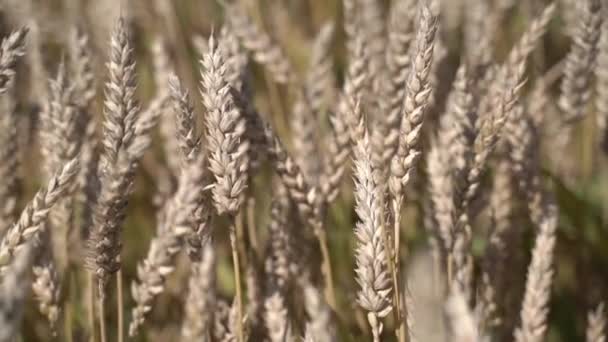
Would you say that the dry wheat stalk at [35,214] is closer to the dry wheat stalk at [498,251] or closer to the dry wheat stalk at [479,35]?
the dry wheat stalk at [498,251]

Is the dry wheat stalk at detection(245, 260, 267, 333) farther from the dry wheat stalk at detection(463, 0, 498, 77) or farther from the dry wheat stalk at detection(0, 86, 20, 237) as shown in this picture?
the dry wheat stalk at detection(463, 0, 498, 77)

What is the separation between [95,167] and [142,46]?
1.24 metres

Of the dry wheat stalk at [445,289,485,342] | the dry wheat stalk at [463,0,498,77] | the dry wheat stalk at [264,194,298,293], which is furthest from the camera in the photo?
the dry wheat stalk at [463,0,498,77]

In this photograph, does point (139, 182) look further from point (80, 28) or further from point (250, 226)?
point (250, 226)

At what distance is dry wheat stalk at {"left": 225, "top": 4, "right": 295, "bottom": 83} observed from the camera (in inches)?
58.2

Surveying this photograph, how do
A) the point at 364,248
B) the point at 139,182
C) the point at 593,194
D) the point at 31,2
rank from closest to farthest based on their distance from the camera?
1. the point at 364,248
2. the point at 593,194
3. the point at 31,2
4. the point at 139,182

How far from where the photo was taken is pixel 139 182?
1.78 meters

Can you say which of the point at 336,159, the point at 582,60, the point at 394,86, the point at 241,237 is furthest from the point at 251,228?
the point at 582,60

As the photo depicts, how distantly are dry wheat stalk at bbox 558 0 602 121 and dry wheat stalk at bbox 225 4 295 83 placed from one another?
0.49m

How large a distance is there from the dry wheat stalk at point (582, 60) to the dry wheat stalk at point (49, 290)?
0.78 m

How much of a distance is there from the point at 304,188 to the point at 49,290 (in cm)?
32

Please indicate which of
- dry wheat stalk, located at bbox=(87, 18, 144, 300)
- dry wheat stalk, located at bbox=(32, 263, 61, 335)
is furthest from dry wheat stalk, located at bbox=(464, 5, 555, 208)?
dry wheat stalk, located at bbox=(32, 263, 61, 335)

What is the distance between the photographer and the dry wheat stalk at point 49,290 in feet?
3.24

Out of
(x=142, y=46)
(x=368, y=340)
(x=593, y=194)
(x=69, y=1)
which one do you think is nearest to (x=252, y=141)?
(x=368, y=340)
